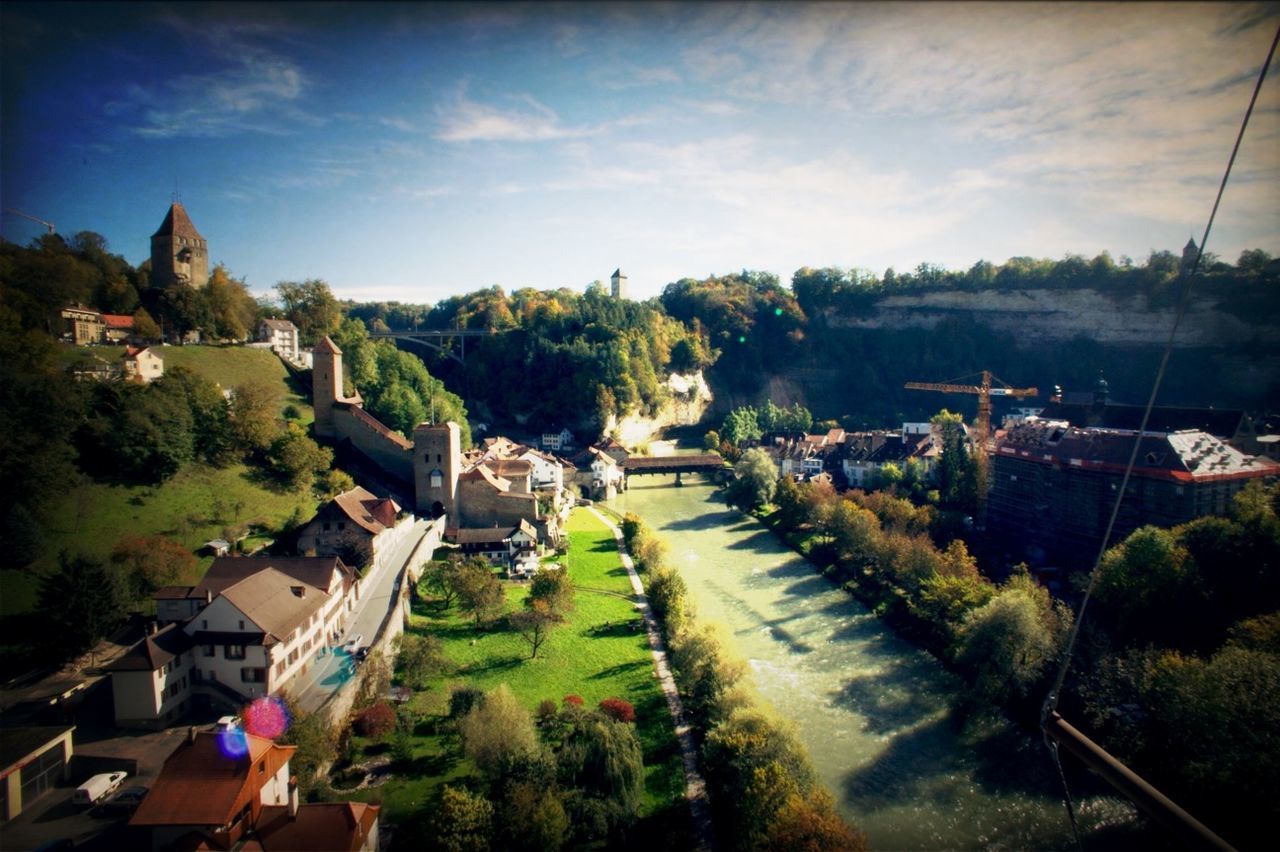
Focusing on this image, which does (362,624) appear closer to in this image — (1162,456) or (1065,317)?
(1162,456)

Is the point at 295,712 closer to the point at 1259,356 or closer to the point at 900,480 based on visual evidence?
the point at 900,480

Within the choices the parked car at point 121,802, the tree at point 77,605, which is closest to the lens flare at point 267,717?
the parked car at point 121,802

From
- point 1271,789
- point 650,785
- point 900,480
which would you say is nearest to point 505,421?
point 900,480

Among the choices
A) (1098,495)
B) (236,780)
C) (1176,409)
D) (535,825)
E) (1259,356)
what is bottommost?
(535,825)

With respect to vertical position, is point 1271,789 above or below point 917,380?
below

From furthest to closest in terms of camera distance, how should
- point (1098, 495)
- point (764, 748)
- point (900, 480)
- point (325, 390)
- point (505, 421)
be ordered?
point (505, 421) < point (900, 480) < point (325, 390) < point (1098, 495) < point (764, 748)

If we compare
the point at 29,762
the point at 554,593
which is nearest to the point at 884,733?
the point at 554,593

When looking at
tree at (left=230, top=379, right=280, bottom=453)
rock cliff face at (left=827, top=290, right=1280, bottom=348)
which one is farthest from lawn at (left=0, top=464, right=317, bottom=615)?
rock cliff face at (left=827, top=290, right=1280, bottom=348)
